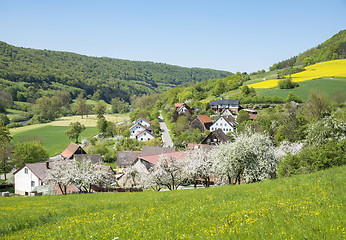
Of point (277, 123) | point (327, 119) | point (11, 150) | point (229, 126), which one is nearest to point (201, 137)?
point (229, 126)

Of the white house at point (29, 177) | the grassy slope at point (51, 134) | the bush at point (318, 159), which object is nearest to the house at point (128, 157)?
the white house at point (29, 177)

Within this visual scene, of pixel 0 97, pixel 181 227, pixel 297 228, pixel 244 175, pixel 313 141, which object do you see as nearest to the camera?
pixel 297 228

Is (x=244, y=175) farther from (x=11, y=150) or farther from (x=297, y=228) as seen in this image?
(x=11, y=150)

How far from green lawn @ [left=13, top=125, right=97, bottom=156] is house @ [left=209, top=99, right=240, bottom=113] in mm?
54599

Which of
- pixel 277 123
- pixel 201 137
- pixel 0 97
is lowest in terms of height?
pixel 201 137

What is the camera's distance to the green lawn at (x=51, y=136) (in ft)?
274

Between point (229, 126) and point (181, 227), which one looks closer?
point (181, 227)

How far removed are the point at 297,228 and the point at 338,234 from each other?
0.99m

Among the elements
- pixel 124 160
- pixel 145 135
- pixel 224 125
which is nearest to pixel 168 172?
pixel 124 160

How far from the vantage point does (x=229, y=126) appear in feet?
273

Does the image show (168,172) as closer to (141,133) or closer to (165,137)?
(165,137)

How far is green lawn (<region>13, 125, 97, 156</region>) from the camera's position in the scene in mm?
83562

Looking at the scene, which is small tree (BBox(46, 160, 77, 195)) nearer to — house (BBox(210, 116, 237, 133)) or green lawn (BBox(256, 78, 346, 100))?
house (BBox(210, 116, 237, 133))

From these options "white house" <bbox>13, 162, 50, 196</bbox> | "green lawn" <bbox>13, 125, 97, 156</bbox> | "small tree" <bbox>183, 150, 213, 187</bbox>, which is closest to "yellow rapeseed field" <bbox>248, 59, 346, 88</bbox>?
"green lawn" <bbox>13, 125, 97, 156</bbox>
